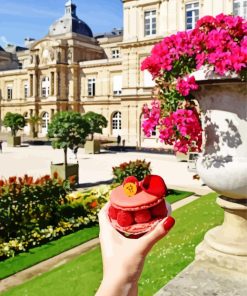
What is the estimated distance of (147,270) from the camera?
4.45 m

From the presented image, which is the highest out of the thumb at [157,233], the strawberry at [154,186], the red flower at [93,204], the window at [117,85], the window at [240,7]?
the window at [240,7]

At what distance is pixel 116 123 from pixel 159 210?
3551cm

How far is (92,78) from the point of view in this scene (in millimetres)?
39656

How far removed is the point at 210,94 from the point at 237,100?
270mm

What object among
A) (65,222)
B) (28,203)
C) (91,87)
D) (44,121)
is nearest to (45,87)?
(44,121)

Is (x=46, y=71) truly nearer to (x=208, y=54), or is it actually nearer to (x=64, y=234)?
(x=64, y=234)

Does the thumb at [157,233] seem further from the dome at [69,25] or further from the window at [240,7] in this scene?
the dome at [69,25]

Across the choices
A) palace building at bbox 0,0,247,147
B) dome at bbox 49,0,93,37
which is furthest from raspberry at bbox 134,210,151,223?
dome at bbox 49,0,93,37

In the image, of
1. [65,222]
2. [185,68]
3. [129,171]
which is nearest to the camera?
[185,68]

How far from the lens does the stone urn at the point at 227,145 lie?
3438mm

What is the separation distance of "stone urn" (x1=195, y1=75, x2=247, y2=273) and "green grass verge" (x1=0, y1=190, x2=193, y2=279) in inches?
152

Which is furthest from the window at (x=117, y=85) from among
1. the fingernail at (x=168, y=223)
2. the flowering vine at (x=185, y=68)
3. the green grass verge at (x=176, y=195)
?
the fingernail at (x=168, y=223)

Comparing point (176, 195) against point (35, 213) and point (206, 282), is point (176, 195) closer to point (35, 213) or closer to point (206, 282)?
point (35, 213)

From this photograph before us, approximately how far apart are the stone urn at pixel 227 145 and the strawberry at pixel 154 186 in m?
1.86
